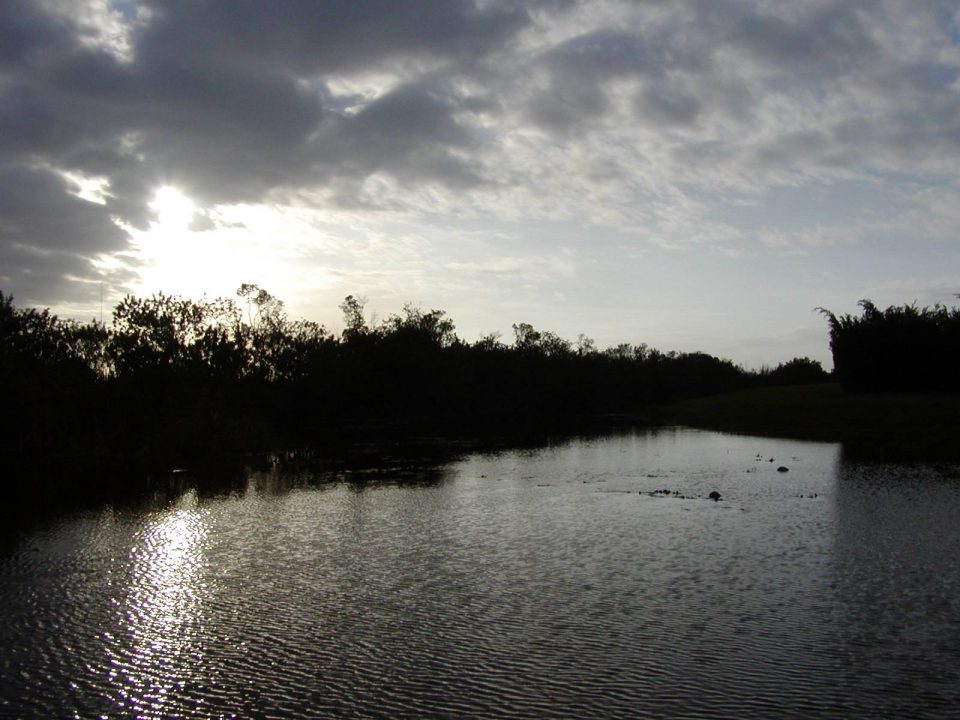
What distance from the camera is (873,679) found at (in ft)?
30.2

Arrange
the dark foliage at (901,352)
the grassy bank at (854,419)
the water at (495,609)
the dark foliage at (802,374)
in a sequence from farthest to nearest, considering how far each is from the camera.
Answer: the dark foliage at (802,374) < the dark foliage at (901,352) < the grassy bank at (854,419) < the water at (495,609)

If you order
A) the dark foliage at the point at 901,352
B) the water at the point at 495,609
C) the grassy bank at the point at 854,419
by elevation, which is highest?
the dark foliage at the point at 901,352

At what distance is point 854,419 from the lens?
57.3m

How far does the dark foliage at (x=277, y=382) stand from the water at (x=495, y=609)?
2032 cm

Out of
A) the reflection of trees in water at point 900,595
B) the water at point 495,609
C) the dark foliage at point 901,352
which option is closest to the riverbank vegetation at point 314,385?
the dark foliage at point 901,352

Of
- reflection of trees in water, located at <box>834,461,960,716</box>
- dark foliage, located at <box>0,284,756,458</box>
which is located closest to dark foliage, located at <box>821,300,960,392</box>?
dark foliage, located at <box>0,284,756,458</box>

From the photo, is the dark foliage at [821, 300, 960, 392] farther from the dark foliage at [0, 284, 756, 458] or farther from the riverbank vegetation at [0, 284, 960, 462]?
the dark foliage at [0, 284, 756, 458]

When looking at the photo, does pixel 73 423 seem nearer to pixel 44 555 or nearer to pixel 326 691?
pixel 44 555

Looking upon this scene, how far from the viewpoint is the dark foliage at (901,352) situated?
6325 centimetres

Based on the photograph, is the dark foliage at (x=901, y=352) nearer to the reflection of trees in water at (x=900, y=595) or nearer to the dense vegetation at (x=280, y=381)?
the dense vegetation at (x=280, y=381)

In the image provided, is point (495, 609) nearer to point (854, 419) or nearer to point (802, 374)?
point (854, 419)

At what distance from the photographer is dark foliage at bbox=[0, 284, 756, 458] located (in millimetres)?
42219

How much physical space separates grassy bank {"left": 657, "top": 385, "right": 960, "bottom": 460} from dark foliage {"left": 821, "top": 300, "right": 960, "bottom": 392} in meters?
2.43

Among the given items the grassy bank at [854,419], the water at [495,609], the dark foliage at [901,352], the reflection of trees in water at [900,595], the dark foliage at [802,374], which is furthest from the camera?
the dark foliage at [802,374]
